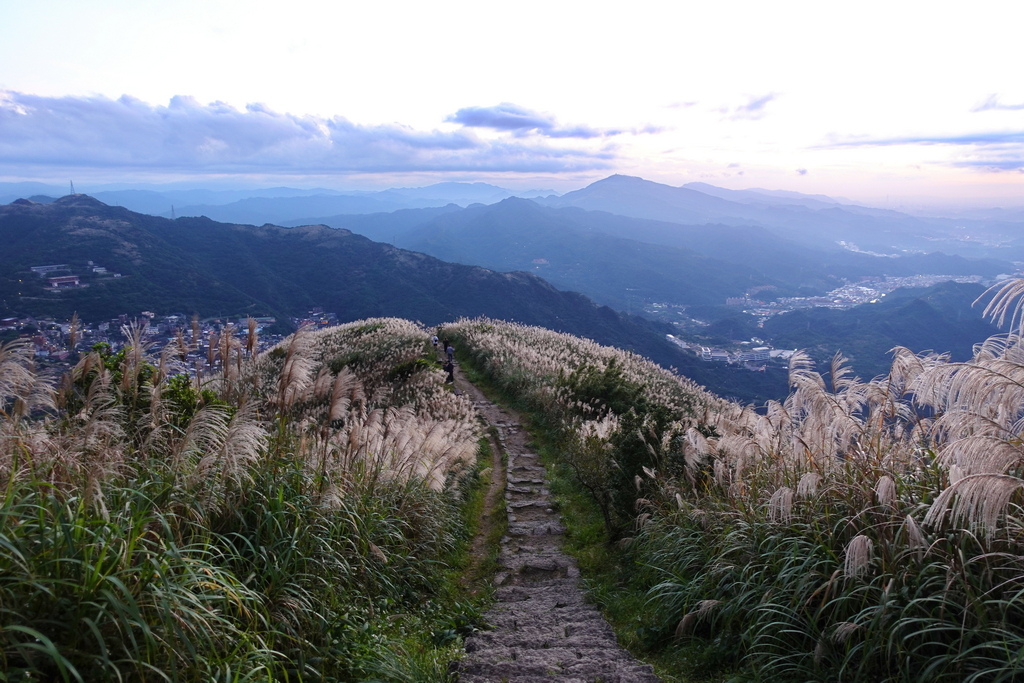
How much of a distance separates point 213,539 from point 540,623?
2821 mm

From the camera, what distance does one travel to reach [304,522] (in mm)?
4168

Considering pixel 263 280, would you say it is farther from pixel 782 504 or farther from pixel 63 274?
pixel 782 504

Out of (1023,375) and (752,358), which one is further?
(752,358)

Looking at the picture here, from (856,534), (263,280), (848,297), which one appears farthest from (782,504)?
(848,297)

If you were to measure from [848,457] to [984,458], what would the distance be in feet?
4.43

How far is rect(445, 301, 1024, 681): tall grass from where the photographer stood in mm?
3059

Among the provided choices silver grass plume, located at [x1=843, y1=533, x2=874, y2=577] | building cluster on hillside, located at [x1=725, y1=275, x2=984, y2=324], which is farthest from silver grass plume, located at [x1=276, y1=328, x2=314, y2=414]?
building cluster on hillside, located at [x1=725, y1=275, x2=984, y2=324]

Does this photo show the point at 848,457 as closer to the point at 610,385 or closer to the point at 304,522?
the point at 304,522

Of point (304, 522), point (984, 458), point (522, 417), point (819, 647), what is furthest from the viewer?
point (522, 417)

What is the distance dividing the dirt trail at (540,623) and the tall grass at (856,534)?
50 cm

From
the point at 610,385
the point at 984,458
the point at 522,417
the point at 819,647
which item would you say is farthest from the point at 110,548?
the point at 522,417

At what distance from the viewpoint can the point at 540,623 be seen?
5059 mm

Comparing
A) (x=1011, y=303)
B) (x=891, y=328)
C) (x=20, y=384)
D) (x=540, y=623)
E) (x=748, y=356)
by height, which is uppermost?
(x=1011, y=303)

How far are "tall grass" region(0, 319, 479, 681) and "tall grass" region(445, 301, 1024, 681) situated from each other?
6.75 feet
